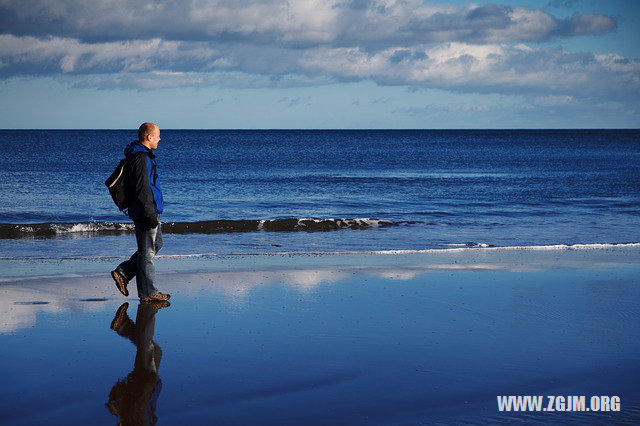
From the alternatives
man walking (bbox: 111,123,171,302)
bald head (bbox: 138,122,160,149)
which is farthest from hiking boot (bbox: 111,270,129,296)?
bald head (bbox: 138,122,160,149)

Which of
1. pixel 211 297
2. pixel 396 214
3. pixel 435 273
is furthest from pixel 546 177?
pixel 211 297

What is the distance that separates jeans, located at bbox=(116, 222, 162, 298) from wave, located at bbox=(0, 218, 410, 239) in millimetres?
9960

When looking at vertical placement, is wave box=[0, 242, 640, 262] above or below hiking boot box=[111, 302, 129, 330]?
above

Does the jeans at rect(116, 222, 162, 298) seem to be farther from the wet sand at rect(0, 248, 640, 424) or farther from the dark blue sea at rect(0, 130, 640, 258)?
the dark blue sea at rect(0, 130, 640, 258)

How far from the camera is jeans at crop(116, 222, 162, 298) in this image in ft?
26.6

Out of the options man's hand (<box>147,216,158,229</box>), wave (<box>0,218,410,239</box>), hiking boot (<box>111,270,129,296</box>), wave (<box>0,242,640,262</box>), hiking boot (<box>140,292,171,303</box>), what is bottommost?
hiking boot (<box>140,292,171,303</box>)

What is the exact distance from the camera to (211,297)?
8625 millimetres

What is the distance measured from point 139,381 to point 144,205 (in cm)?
262

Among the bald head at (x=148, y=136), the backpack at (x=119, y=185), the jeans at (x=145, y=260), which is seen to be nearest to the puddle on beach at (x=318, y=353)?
the jeans at (x=145, y=260)

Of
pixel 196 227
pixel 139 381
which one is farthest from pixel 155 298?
pixel 196 227

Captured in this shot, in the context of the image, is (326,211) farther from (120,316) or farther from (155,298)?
(120,316)

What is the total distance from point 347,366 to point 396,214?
17561 mm

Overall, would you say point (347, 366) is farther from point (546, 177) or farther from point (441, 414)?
point (546, 177)

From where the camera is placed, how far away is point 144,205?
776 cm
